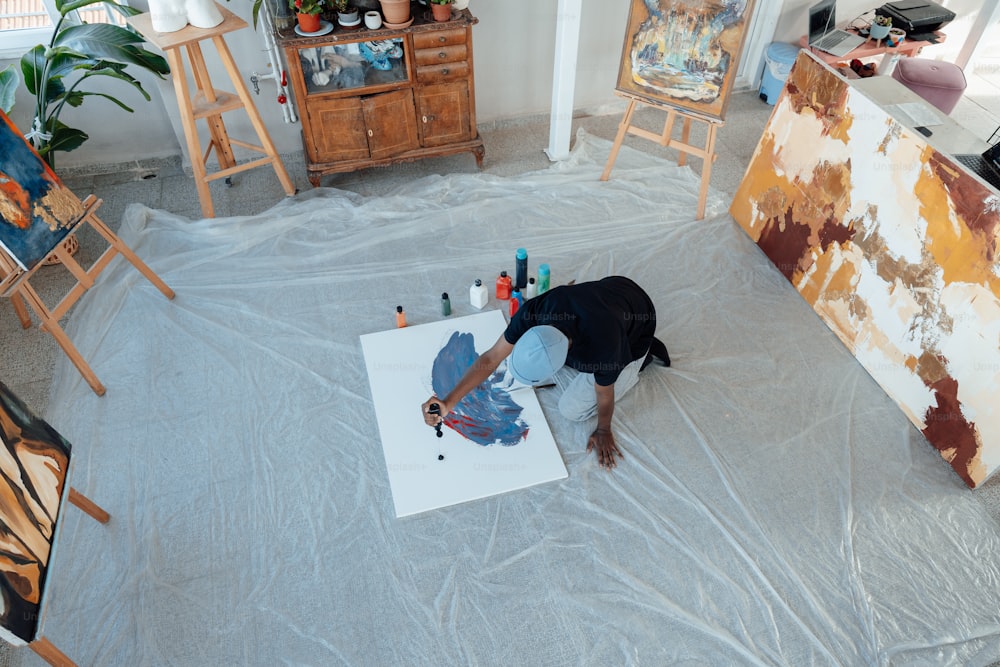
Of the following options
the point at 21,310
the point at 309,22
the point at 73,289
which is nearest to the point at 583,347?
the point at 73,289

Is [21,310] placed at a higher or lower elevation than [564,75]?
lower

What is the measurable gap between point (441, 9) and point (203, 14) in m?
1.09

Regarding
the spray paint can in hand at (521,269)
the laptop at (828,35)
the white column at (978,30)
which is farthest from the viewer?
the white column at (978,30)

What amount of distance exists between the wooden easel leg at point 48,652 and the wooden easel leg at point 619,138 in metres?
3.13

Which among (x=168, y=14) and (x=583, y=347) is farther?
(x=168, y=14)

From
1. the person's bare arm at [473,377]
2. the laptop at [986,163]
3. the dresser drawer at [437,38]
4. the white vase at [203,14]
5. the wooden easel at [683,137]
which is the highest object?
the white vase at [203,14]

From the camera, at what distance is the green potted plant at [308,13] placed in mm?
3043

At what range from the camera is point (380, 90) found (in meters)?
3.38

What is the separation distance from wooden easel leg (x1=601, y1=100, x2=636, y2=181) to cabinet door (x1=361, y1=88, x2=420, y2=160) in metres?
1.06

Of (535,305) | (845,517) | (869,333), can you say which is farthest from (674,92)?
(845,517)

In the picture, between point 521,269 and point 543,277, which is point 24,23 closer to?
point 521,269

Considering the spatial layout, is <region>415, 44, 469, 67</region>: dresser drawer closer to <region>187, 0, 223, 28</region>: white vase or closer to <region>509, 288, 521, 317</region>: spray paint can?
<region>187, 0, 223, 28</region>: white vase

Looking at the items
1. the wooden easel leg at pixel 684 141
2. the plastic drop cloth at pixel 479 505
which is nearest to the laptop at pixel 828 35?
the wooden easel leg at pixel 684 141

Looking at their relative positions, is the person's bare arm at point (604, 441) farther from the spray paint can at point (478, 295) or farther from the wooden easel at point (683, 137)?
the wooden easel at point (683, 137)
